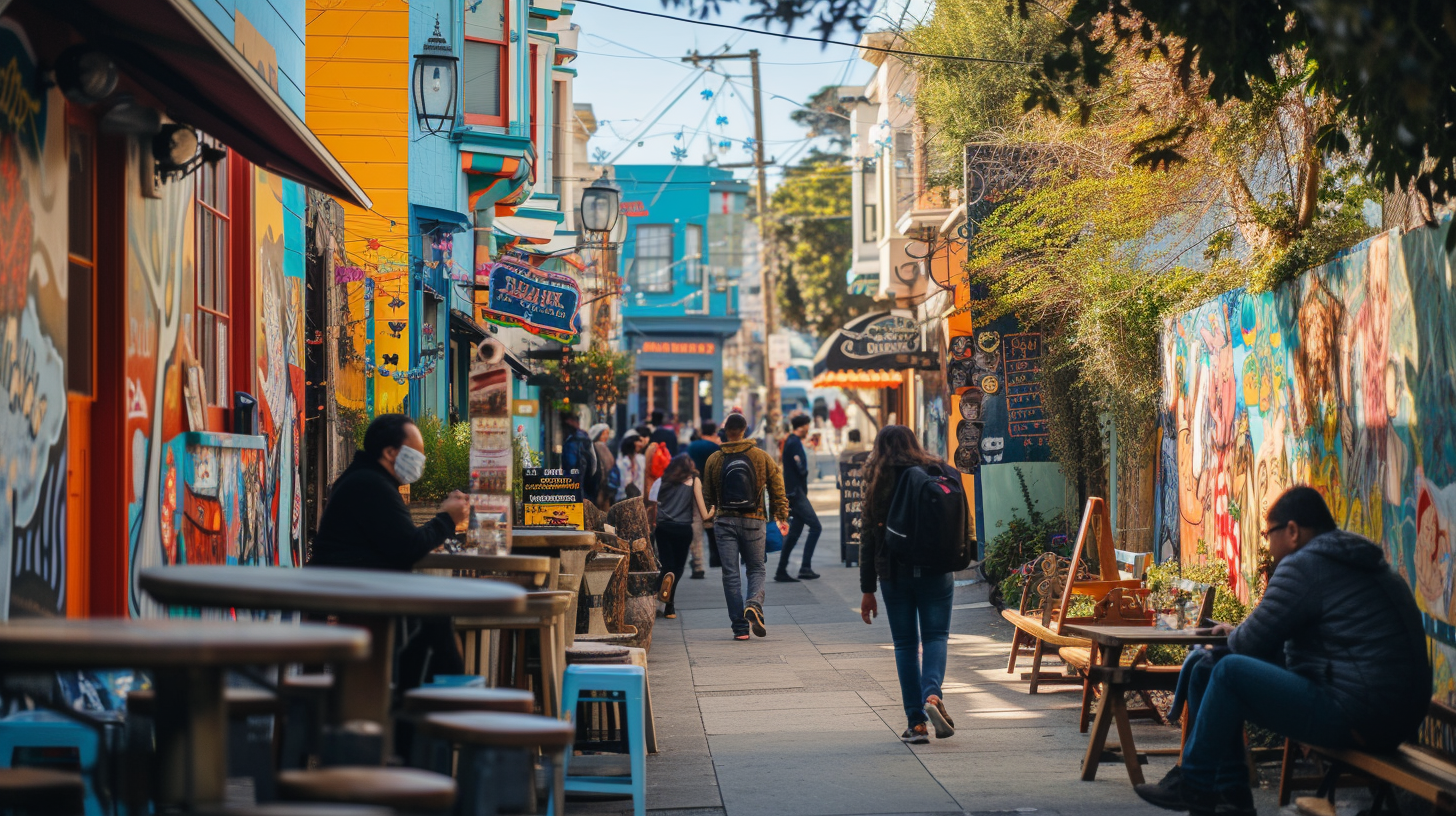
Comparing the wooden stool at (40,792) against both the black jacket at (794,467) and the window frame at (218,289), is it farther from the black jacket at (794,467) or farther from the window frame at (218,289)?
→ the black jacket at (794,467)

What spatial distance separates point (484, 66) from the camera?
18.1 meters

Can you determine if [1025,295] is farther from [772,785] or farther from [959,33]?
[772,785]

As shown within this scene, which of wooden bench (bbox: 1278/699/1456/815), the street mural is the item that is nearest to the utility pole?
the street mural

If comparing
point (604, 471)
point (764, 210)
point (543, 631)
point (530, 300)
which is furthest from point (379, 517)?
point (764, 210)

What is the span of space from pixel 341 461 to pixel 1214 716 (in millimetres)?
8521

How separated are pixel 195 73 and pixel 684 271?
41.0 meters

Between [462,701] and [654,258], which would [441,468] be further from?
[654,258]

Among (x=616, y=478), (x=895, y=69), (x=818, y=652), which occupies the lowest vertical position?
(x=818, y=652)

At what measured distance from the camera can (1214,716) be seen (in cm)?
596

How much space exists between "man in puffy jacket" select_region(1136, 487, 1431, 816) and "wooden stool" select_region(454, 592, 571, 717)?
265cm

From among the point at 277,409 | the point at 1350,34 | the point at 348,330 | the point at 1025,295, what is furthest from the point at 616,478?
the point at 1350,34

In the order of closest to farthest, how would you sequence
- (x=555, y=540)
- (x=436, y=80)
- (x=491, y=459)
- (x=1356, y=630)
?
1. (x=1356, y=630)
2. (x=491, y=459)
3. (x=555, y=540)
4. (x=436, y=80)

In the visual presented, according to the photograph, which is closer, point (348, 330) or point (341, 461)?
point (341, 461)

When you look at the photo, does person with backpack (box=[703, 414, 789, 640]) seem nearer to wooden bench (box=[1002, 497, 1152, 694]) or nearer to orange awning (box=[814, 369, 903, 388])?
wooden bench (box=[1002, 497, 1152, 694])
